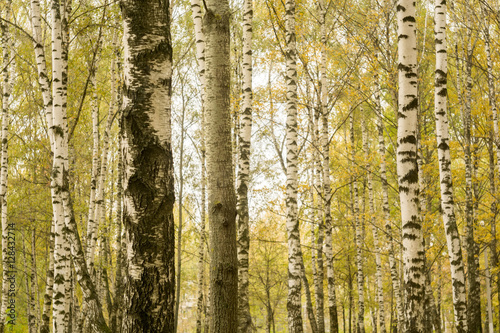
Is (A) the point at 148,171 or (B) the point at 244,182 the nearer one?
(A) the point at 148,171

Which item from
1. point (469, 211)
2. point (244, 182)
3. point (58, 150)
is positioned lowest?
point (469, 211)

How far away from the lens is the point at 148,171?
2.37m

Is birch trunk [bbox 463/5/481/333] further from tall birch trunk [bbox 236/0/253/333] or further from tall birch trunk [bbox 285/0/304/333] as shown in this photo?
tall birch trunk [bbox 236/0/253/333]

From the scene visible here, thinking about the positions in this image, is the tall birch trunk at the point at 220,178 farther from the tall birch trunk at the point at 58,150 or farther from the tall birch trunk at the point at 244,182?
the tall birch trunk at the point at 58,150

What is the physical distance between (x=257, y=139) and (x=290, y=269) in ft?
41.3

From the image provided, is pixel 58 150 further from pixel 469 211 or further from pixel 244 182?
pixel 469 211

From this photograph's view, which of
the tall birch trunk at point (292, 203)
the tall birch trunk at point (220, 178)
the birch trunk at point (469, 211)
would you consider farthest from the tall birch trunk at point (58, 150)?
the birch trunk at point (469, 211)

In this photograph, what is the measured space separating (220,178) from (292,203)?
12.4ft

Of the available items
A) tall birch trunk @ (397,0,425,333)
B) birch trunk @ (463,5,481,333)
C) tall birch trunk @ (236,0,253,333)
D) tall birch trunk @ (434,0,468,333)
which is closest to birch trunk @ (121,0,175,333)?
tall birch trunk @ (397,0,425,333)

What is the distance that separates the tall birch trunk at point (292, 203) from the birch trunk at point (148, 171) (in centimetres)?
543

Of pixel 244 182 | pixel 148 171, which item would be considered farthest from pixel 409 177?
pixel 148 171

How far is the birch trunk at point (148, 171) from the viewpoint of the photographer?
7.44 ft

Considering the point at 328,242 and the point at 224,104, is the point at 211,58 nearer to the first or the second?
the point at 224,104

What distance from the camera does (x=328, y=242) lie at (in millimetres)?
10797
